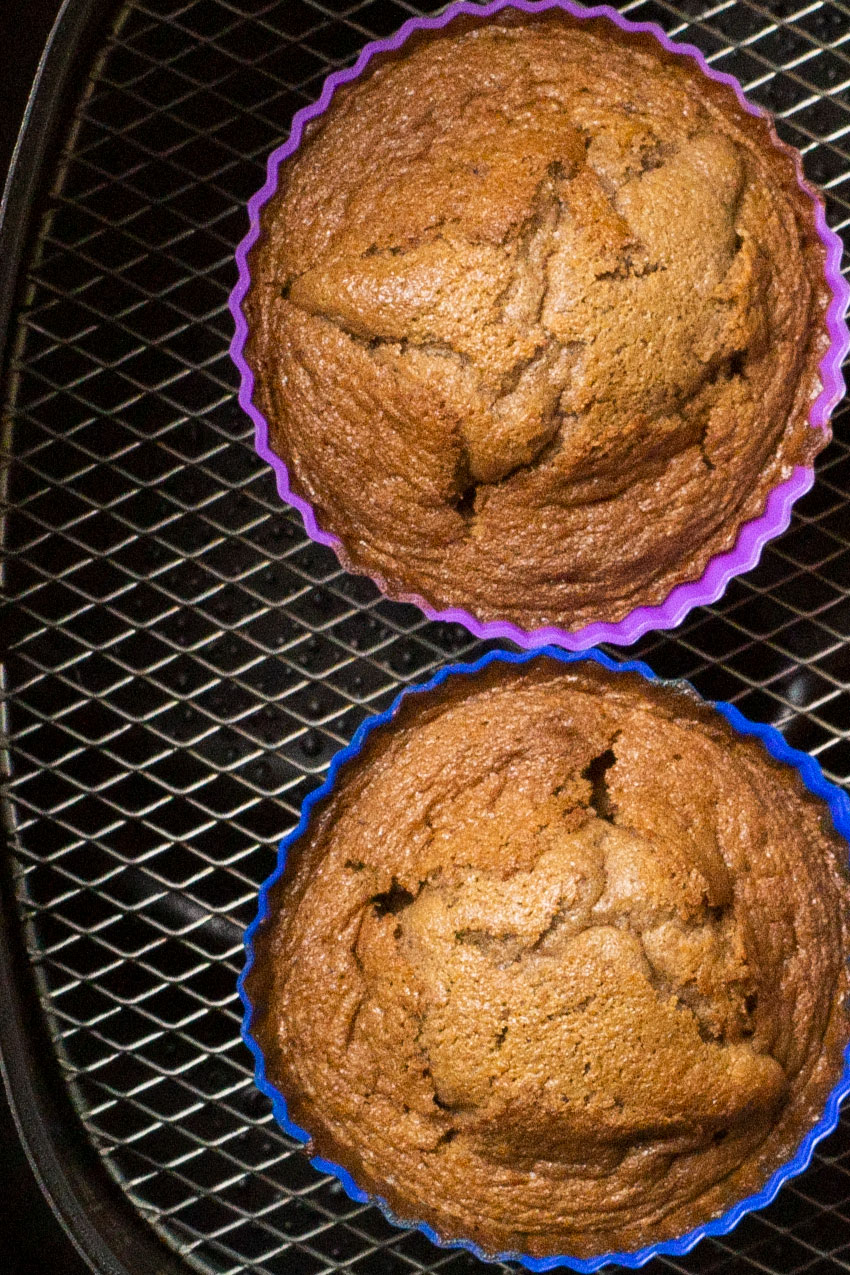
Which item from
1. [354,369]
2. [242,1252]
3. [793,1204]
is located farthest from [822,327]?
[242,1252]

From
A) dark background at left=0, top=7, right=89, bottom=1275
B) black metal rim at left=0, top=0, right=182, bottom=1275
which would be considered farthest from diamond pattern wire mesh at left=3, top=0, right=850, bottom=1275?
dark background at left=0, top=7, right=89, bottom=1275

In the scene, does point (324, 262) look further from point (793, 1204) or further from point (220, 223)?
point (793, 1204)

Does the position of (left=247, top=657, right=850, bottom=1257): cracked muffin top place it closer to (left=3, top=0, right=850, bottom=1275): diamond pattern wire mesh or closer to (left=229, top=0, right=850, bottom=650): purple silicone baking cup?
(left=229, top=0, right=850, bottom=650): purple silicone baking cup

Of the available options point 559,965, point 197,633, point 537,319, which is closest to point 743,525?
point 537,319

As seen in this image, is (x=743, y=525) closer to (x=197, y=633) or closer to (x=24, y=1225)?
(x=197, y=633)

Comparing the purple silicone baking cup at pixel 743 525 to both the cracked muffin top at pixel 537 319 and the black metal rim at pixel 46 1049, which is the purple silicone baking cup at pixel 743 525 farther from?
A: the black metal rim at pixel 46 1049

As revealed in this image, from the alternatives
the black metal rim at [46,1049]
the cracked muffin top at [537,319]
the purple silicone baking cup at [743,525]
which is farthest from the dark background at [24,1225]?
the cracked muffin top at [537,319]
